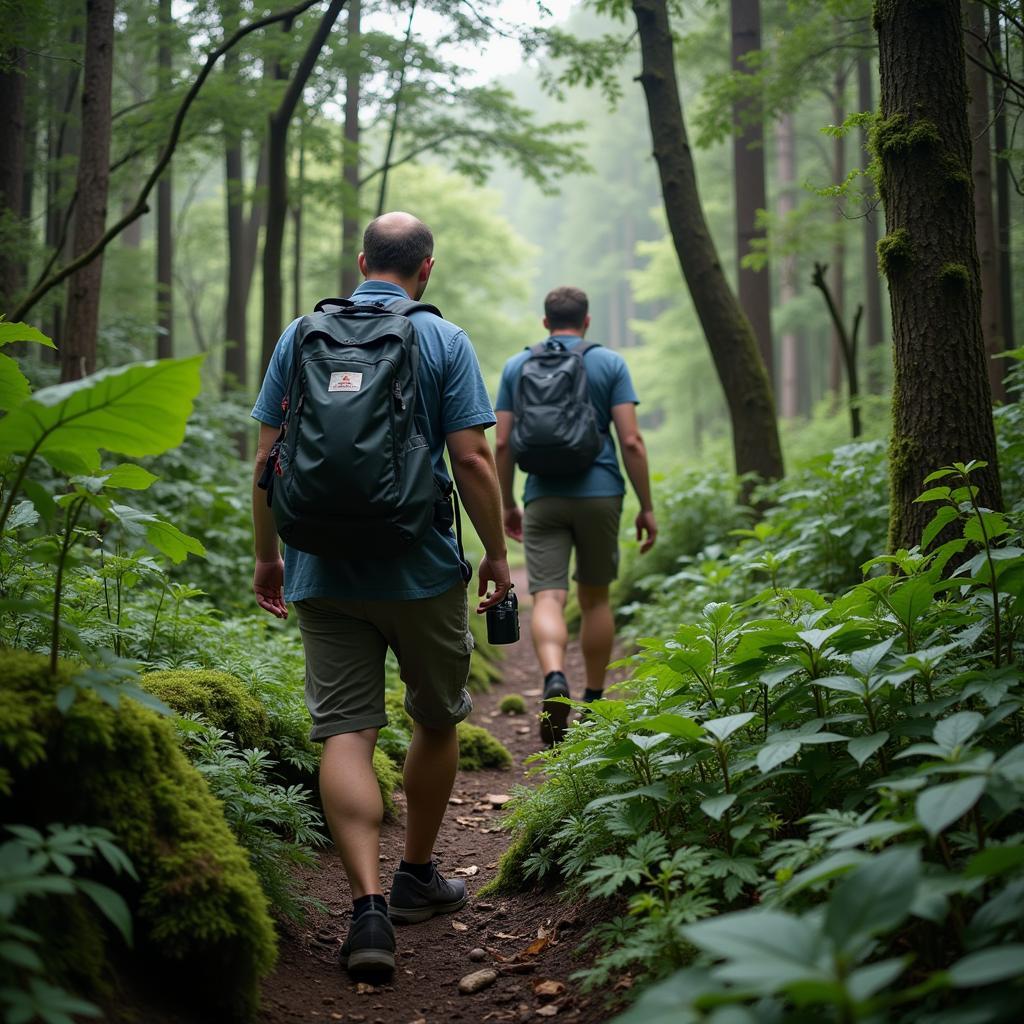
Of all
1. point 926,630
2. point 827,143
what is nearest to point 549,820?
point 926,630

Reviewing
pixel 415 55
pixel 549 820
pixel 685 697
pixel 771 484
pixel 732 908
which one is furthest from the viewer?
pixel 415 55

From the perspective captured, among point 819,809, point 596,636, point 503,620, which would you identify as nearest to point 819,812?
point 819,809

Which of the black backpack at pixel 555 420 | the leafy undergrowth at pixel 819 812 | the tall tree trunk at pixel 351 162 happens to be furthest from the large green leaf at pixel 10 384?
the tall tree trunk at pixel 351 162

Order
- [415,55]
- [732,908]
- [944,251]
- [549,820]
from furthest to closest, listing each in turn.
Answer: [415,55] < [944,251] < [549,820] < [732,908]

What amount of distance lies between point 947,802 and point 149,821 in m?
1.78

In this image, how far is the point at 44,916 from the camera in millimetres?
1889

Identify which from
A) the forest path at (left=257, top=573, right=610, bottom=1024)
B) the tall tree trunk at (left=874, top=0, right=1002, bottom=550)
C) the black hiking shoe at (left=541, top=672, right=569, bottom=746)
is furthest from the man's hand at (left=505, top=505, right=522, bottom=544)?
the tall tree trunk at (left=874, top=0, right=1002, bottom=550)

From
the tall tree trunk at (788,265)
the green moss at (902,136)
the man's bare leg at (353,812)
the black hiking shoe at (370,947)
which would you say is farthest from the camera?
the tall tree trunk at (788,265)

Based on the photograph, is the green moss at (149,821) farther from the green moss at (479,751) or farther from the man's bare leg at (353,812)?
the green moss at (479,751)

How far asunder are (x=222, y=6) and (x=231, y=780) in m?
8.57

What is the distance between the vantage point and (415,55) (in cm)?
1121

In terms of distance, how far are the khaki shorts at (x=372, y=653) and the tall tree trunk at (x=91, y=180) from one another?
3.98m

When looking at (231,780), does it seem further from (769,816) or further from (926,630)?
(926,630)

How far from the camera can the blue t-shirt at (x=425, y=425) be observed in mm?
2932
